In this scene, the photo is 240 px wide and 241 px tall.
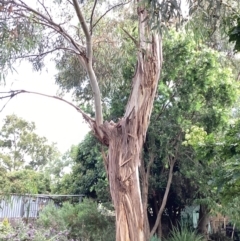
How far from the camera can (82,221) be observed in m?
8.44

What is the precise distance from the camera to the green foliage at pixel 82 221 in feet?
26.2

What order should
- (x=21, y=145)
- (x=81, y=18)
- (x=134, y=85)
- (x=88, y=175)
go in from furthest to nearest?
(x=21, y=145)
(x=88, y=175)
(x=134, y=85)
(x=81, y=18)

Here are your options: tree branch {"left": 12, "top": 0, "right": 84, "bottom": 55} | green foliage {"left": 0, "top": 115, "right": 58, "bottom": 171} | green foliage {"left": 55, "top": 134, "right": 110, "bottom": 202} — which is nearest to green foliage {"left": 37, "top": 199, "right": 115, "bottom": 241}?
green foliage {"left": 55, "top": 134, "right": 110, "bottom": 202}

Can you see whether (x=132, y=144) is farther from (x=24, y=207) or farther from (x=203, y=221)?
(x=203, y=221)

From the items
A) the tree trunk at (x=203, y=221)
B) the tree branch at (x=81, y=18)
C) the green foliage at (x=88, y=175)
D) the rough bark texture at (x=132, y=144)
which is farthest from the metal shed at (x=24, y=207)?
the tree trunk at (x=203, y=221)

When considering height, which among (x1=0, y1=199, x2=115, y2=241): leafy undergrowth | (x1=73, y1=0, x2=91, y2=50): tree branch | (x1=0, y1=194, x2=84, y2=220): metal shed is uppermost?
(x1=73, y1=0, x2=91, y2=50): tree branch

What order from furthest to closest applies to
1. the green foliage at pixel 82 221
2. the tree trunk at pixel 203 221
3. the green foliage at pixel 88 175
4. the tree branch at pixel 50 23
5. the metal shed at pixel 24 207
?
1. the tree trunk at pixel 203 221
2. the green foliage at pixel 88 175
3. the metal shed at pixel 24 207
4. the green foliage at pixel 82 221
5. the tree branch at pixel 50 23

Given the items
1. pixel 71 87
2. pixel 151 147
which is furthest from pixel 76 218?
pixel 71 87

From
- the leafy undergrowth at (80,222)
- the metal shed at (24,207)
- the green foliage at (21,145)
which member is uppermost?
the green foliage at (21,145)

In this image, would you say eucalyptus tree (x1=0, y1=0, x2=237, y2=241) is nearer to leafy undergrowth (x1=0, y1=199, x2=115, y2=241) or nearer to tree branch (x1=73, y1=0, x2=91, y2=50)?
tree branch (x1=73, y1=0, x2=91, y2=50)

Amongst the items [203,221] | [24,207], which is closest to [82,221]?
[24,207]

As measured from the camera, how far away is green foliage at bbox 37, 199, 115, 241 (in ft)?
26.2

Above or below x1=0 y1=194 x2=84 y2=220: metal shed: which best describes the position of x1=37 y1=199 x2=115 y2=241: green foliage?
below

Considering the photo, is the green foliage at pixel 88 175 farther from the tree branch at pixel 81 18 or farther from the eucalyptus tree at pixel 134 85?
the tree branch at pixel 81 18
